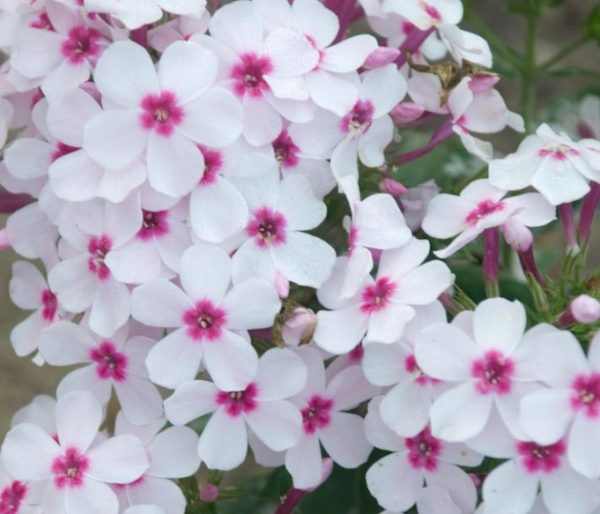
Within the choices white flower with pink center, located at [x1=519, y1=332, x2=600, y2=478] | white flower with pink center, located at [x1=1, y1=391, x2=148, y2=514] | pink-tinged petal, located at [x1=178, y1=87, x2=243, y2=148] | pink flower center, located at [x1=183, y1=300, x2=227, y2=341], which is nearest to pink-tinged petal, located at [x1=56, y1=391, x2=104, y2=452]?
white flower with pink center, located at [x1=1, y1=391, x2=148, y2=514]

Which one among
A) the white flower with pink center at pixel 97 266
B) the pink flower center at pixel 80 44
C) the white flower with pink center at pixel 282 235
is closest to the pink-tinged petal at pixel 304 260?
the white flower with pink center at pixel 282 235

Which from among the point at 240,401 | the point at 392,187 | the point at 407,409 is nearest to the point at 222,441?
the point at 240,401

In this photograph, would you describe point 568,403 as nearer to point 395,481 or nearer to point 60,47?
point 395,481

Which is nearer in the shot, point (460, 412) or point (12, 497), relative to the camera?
point (460, 412)

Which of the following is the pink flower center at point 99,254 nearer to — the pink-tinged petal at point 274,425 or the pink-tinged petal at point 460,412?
the pink-tinged petal at point 274,425

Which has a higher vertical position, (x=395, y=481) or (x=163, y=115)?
(x=163, y=115)

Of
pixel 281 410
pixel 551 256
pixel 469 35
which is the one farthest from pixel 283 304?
pixel 551 256
